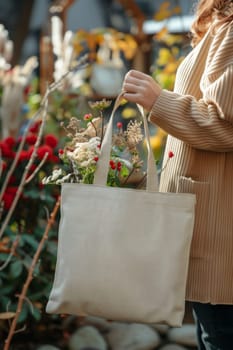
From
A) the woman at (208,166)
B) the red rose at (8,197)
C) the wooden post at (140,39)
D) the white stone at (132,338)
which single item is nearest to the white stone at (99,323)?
the white stone at (132,338)

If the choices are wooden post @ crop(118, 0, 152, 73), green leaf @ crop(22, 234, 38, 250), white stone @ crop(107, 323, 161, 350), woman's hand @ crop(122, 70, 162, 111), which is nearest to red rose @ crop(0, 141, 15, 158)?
green leaf @ crop(22, 234, 38, 250)

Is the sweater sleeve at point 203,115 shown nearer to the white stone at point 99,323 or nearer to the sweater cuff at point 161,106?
the sweater cuff at point 161,106

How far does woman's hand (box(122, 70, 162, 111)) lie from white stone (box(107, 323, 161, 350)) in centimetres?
185

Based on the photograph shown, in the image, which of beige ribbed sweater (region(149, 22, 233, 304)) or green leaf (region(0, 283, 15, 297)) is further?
green leaf (region(0, 283, 15, 297))

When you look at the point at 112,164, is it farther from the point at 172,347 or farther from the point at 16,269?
the point at 172,347

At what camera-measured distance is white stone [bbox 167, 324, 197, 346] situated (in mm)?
3498

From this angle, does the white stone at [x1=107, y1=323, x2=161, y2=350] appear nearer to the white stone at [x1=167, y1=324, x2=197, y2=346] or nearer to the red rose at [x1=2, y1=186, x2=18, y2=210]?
the white stone at [x1=167, y1=324, x2=197, y2=346]

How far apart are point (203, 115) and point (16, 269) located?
5.26 ft

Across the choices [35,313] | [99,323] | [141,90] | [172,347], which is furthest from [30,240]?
[141,90]

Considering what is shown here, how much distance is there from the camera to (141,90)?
5.93ft

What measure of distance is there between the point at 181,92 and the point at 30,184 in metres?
1.55

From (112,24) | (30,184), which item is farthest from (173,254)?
(112,24)

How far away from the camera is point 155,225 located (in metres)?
1.72

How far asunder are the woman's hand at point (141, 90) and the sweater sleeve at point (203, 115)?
0.02 m
